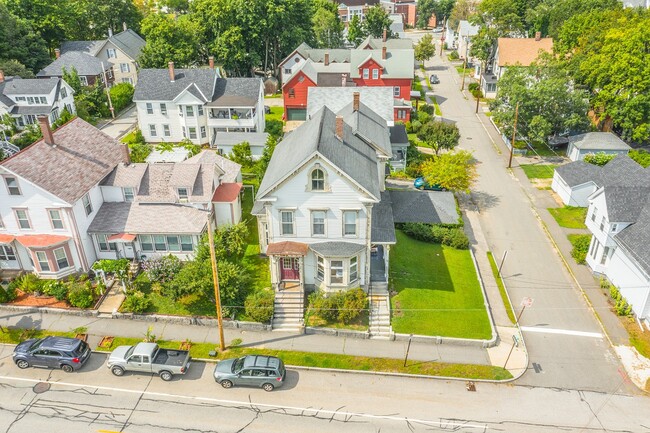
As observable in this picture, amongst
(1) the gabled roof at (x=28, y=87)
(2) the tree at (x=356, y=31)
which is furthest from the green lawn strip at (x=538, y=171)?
(1) the gabled roof at (x=28, y=87)

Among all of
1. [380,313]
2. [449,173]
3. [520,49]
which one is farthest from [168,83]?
[520,49]

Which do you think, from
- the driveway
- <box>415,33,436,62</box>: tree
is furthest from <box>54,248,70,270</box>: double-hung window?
<box>415,33,436,62</box>: tree

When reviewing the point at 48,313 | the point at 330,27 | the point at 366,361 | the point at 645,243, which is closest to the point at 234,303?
the point at 366,361

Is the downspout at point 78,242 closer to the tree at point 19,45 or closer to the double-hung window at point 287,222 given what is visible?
the double-hung window at point 287,222

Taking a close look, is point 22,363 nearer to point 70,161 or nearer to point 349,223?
point 70,161

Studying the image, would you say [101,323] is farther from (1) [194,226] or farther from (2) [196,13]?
(2) [196,13]

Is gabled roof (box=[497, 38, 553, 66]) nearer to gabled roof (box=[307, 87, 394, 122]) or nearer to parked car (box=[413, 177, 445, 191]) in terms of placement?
gabled roof (box=[307, 87, 394, 122])
